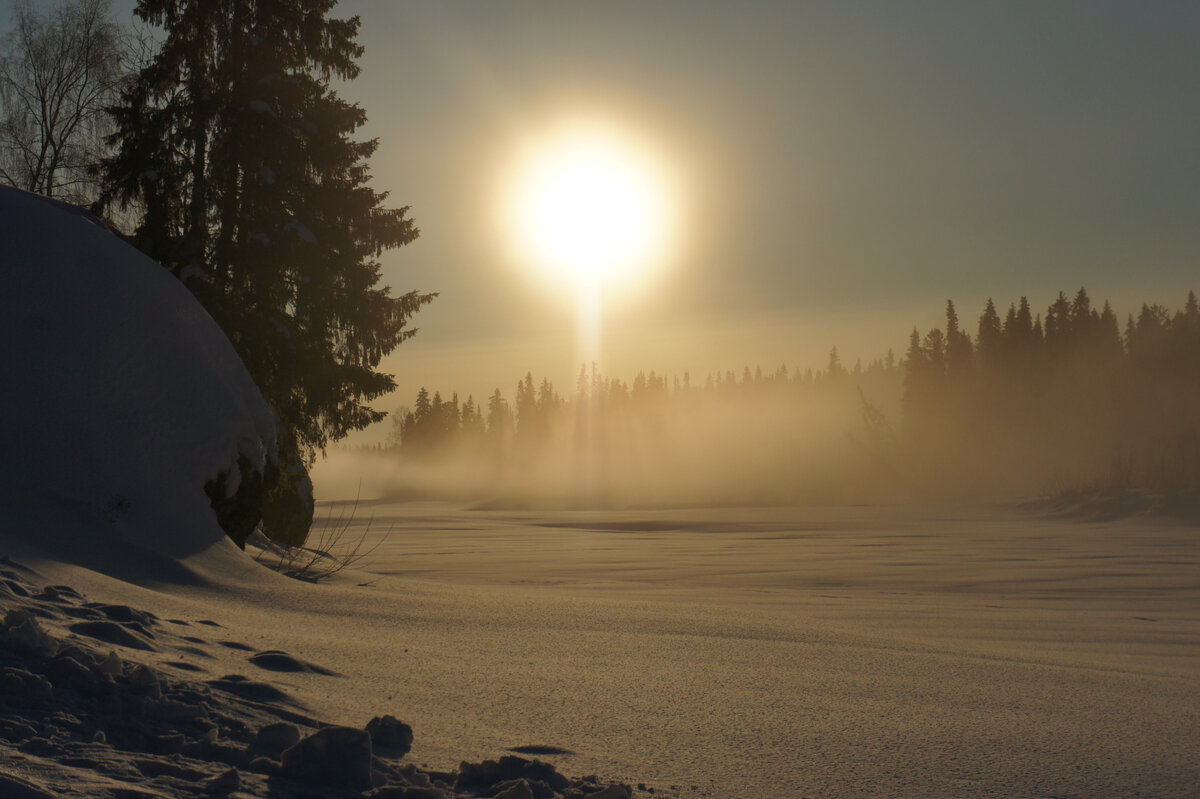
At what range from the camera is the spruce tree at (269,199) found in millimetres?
10422

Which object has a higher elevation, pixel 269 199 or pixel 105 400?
pixel 269 199

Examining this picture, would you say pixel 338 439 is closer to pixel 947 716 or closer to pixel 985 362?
pixel 947 716

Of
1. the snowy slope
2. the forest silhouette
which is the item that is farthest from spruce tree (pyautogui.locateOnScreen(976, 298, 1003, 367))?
the snowy slope

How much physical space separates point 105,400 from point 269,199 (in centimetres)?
594

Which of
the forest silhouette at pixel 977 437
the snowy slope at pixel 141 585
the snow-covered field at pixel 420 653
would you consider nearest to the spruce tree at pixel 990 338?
the forest silhouette at pixel 977 437

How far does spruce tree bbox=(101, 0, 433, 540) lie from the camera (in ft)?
34.2

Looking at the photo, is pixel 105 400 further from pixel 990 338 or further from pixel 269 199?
pixel 990 338

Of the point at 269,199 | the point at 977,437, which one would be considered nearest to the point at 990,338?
the point at 977,437

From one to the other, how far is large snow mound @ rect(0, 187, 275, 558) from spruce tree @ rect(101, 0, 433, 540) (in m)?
2.95

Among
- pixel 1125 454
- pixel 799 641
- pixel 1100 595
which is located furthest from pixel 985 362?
pixel 799 641

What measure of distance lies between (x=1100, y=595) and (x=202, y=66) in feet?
42.8

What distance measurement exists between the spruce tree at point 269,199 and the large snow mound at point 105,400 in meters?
2.95

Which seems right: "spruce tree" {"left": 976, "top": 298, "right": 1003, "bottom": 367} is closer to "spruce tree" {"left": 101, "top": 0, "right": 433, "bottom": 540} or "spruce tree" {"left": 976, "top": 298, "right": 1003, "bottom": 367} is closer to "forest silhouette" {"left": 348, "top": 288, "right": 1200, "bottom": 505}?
"forest silhouette" {"left": 348, "top": 288, "right": 1200, "bottom": 505}

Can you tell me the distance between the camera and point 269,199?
10.9m
